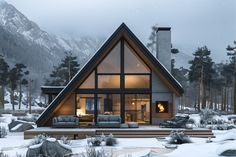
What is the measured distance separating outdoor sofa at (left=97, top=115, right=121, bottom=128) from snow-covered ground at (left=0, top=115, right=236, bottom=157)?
2645mm

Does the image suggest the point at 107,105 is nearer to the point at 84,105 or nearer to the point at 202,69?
the point at 84,105

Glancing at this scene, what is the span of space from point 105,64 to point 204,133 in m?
7.00

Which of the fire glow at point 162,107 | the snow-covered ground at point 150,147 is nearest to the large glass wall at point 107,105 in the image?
the fire glow at point 162,107

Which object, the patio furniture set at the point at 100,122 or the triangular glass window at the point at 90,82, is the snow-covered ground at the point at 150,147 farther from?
the triangular glass window at the point at 90,82

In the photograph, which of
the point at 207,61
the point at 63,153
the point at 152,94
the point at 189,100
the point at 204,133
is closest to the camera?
the point at 63,153

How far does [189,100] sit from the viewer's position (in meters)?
97.5

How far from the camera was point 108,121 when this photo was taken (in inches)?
786

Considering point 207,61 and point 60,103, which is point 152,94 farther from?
point 207,61

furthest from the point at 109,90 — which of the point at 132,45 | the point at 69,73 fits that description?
the point at 69,73

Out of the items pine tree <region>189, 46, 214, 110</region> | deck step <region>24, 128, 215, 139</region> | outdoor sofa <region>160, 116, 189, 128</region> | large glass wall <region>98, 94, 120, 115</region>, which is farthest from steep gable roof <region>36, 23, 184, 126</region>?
pine tree <region>189, 46, 214, 110</region>

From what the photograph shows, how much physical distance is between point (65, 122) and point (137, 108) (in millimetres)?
4359

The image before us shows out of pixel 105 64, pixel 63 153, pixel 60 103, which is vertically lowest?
pixel 63 153

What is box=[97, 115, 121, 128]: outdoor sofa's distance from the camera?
19.7m

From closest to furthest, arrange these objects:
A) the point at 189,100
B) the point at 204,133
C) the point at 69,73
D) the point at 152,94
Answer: the point at 204,133, the point at 152,94, the point at 69,73, the point at 189,100
